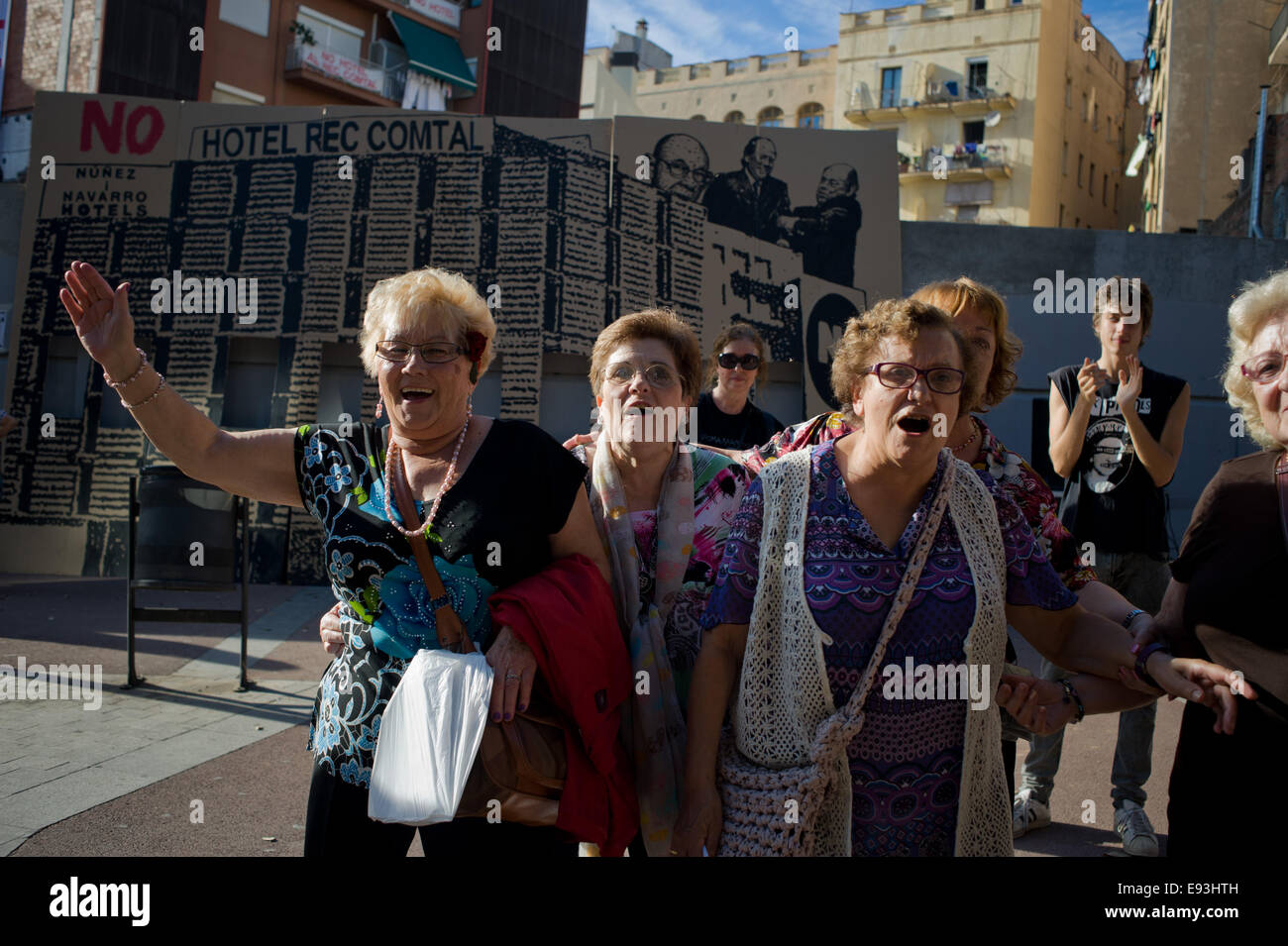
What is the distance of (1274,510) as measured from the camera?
87.2 inches

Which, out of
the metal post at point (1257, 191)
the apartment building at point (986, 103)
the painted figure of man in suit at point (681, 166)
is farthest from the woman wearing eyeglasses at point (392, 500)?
the apartment building at point (986, 103)

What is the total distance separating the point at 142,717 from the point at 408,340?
448cm

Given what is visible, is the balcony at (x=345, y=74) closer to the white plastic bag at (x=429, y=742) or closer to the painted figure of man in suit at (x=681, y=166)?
the painted figure of man in suit at (x=681, y=166)

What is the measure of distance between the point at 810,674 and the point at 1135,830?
2962 mm

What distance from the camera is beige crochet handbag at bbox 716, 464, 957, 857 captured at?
2.24m

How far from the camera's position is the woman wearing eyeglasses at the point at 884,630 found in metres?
2.29

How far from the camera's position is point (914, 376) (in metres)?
2.36

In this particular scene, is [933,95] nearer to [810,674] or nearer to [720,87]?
[720,87]

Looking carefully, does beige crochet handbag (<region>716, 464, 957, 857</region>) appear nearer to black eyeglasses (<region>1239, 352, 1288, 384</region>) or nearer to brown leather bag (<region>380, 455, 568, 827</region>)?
brown leather bag (<region>380, 455, 568, 827</region>)

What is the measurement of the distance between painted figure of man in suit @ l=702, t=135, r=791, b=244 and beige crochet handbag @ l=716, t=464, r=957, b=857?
10773 mm

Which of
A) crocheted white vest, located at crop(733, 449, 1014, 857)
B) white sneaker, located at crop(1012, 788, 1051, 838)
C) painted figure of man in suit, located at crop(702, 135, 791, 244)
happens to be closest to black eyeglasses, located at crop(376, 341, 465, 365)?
crocheted white vest, located at crop(733, 449, 1014, 857)

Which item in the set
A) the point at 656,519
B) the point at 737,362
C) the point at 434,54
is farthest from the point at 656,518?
the point at 434,54

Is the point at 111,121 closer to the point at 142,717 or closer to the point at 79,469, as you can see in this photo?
the point at 79,469

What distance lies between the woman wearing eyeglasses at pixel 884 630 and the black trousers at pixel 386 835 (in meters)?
0.34
